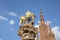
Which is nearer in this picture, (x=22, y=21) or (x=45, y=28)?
(x=22, y=21)

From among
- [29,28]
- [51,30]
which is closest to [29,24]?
[29,28]

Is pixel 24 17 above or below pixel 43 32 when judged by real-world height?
below

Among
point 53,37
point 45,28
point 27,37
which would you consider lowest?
point 27,37

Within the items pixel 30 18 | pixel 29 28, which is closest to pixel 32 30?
pixel 29 28

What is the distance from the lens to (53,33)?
9081 centimetres

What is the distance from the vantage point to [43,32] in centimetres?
9456

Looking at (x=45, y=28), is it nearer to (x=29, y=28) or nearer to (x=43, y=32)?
(x=43, y=32)

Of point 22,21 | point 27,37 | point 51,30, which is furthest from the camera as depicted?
point 51,30

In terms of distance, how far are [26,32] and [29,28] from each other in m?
0.33

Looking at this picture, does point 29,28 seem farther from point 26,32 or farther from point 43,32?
point 43,32

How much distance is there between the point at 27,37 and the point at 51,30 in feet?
267

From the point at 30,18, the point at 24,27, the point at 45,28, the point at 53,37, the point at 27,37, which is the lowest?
the point at 27,37

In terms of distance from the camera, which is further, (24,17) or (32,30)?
(24,17)

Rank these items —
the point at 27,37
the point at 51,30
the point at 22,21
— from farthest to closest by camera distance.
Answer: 1. the point at 51,30
2. the point at 22,21
3. the point at 27,37
